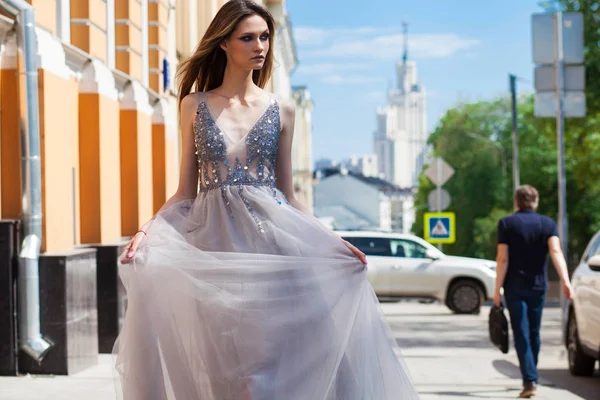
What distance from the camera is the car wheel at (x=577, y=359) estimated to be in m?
→ 11.8

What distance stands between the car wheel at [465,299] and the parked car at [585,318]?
1336 cm

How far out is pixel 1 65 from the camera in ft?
34.5

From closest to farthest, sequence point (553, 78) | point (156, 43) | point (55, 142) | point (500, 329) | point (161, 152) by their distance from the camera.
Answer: point (500, 329) → point (55, 142) → point (553, 78) → point (156, 43) → point (161, 152)

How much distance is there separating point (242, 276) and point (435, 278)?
22101mm

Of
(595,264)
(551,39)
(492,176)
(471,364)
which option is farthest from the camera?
(492,176)

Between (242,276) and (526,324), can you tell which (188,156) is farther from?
(526,324)

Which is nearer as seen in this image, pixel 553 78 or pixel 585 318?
pixel 585 318

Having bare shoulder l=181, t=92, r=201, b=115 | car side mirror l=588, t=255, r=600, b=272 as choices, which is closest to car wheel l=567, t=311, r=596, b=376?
car side mirror l=588, t=255, r=600, b=272

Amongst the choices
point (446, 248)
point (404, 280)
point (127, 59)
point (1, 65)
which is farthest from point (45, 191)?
point (446, 248)

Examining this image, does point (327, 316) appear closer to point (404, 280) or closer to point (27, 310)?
point (27, 310)

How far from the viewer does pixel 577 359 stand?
39.0 ft

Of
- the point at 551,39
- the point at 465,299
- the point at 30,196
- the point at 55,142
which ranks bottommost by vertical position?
the point at 465,299

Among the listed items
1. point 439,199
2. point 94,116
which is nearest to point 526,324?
point 94,116

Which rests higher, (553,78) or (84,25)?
(84,25)
